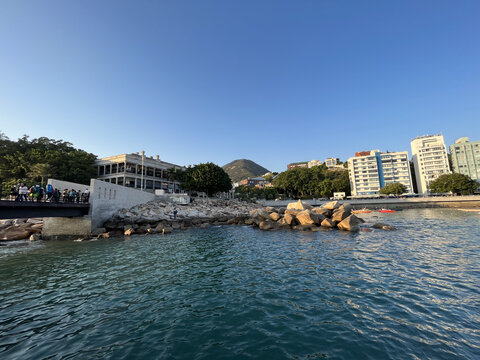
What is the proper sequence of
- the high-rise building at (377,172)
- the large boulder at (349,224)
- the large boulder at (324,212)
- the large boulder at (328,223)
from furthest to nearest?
1. the high-rise building at (377,172)
2. the large boulder at (324,212)
3. the large boulder at (328,223)
4. the large boulder at (349,224)

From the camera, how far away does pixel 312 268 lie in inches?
436

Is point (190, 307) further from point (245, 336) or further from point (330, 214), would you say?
point (330, 214)

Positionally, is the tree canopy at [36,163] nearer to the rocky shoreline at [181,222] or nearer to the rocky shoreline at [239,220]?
the rocky shoreline at [181,222]

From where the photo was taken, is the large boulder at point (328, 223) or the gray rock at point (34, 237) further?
the large boulder at point (328, 223)

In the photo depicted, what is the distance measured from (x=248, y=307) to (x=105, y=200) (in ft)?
88.9

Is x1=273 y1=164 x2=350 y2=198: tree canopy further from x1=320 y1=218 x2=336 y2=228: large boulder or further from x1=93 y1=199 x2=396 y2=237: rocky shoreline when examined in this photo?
x1=320 y1=218 x2=336 y2=228: large boulder

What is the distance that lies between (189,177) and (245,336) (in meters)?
54.6

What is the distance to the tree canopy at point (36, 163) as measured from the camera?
47125mm

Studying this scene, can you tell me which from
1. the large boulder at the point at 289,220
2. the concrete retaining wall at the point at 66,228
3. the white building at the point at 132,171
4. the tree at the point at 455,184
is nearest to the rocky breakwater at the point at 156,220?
the concrete retaining wall at the point at 66,228

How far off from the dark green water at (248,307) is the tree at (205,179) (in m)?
42.4

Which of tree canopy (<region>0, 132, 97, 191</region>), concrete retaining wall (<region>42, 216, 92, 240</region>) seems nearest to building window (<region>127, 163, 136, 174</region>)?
tree canopy (<region>0, 132, 97, 191</region>)

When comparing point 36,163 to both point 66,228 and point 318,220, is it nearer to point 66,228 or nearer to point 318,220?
point 66,228

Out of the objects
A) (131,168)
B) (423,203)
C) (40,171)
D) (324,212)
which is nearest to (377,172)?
(423,203)

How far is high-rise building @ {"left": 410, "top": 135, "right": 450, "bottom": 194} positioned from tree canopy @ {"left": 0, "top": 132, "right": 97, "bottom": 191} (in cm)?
14751
